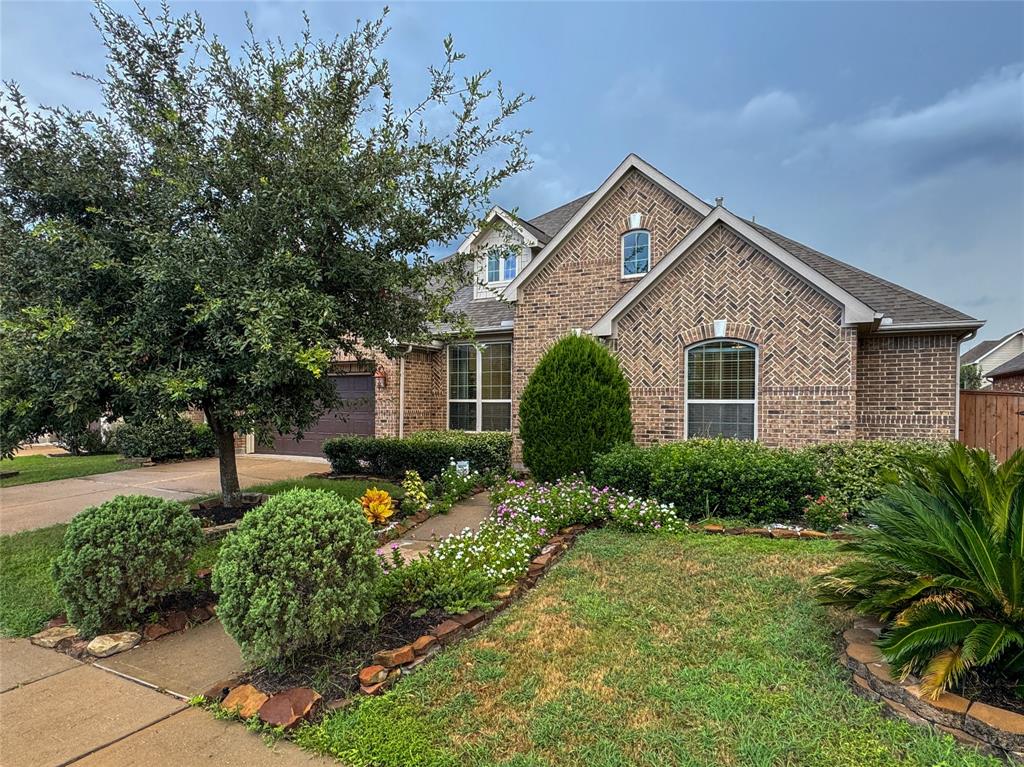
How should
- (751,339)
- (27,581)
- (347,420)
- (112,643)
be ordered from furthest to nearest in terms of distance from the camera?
1. (347,420)
2. (751,339)
3. (27,581)
4. (112,643)

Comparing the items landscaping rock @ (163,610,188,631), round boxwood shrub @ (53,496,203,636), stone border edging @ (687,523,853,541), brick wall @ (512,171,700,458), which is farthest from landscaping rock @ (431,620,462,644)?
brick wall @ (512,171,700,458)

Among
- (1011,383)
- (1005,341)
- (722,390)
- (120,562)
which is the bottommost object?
(120,562)

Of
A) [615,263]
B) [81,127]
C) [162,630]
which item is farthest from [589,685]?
[615,263]

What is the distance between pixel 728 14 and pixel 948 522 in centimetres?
987

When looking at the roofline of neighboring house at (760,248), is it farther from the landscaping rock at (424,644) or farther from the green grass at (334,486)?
the landscaping rock at (424,644)

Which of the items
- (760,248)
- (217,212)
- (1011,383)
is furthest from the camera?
(1011,383)

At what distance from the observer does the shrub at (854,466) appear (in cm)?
722

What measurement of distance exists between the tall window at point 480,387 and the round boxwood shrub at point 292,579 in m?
9.14

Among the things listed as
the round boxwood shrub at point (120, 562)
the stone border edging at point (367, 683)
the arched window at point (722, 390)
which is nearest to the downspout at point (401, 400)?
the arched window at point (722, 390)

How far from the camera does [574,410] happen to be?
8906mm

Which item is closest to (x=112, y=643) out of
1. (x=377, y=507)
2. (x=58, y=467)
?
(x=377, y=507)

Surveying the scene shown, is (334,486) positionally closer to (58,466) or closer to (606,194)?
(606,194)

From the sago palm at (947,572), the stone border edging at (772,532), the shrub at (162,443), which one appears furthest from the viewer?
the shrub at (162,443)

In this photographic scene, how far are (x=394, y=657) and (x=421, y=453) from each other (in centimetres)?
749
